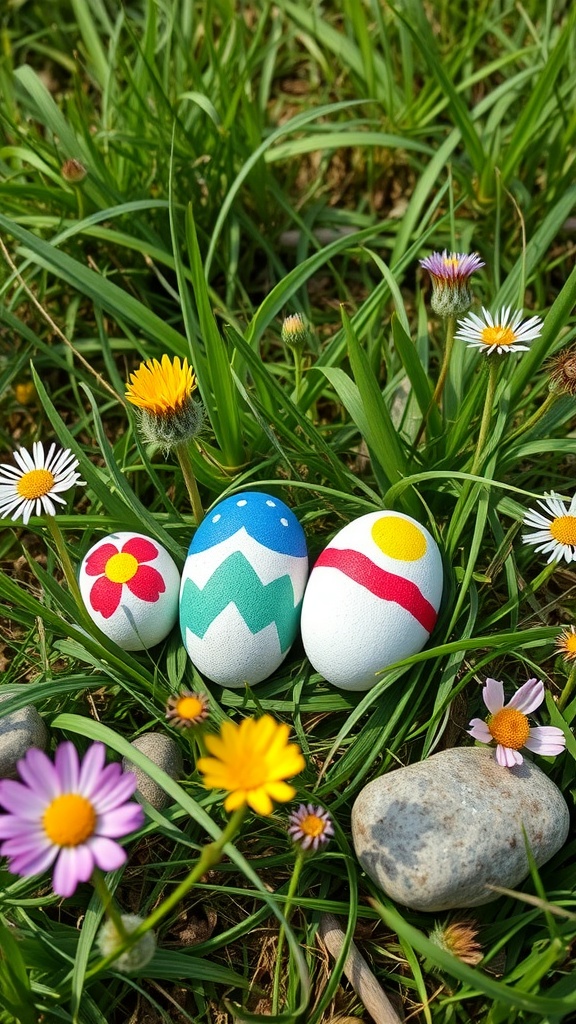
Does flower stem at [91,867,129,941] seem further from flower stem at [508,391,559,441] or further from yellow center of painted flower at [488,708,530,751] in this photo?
flower stem at [508,391,559,441]

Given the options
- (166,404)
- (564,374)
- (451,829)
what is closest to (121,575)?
(166,404)

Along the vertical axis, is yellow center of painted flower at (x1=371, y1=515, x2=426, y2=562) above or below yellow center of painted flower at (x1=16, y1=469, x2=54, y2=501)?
below

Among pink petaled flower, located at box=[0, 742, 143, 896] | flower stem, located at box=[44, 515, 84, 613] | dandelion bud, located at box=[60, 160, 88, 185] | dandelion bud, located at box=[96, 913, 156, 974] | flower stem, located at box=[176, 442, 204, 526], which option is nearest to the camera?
pink petaled flower, located at box=[0, 742, 143, 896]

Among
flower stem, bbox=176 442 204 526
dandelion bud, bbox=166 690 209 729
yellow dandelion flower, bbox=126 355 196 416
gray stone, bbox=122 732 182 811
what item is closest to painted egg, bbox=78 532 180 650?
flower stem, bbox=176 442 204 526

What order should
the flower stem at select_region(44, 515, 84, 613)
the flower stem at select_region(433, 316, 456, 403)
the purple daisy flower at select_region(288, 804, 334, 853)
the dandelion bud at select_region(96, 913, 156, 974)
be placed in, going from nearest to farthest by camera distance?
the dandelion bud at select_region(96, 913, 156, 974)
the purple daisy flower at select_region(288, 804, 334, 853)
the flower stem at select_region(44, 515, 84, 613)
the flower stem at select_region(433, 316, 456, 403)

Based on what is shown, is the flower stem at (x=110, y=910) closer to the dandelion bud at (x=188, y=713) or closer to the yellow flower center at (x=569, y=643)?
the dandelion bud at (x=188, y=713)

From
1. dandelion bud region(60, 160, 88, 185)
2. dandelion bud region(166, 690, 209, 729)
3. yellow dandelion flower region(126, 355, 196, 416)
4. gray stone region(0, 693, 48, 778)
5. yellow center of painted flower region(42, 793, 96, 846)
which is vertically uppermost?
dandelion bud region(60, 160, 88, 185)
